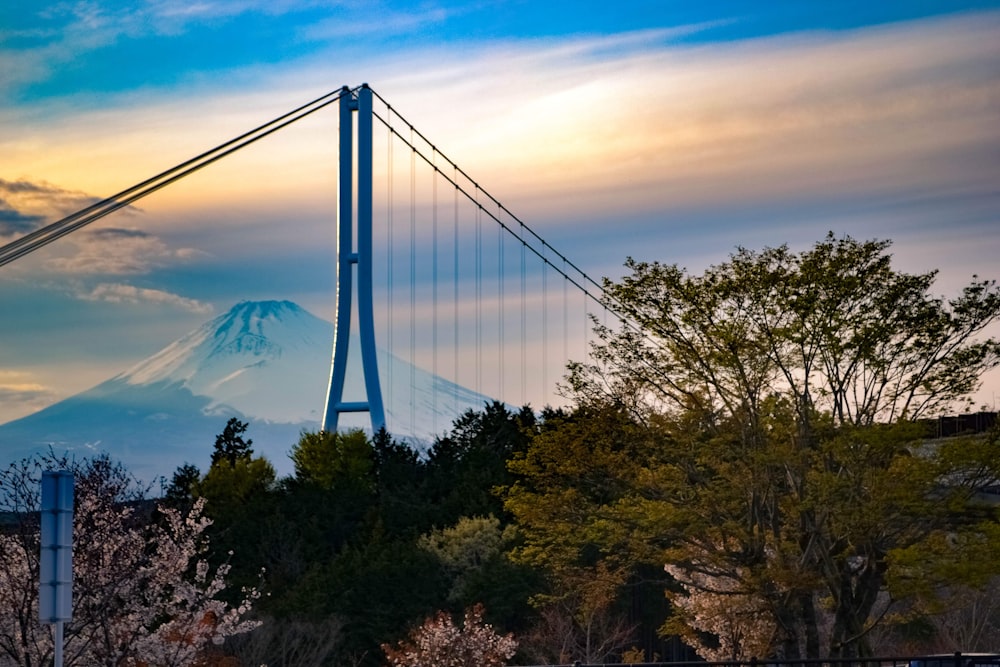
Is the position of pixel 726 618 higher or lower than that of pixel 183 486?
lower

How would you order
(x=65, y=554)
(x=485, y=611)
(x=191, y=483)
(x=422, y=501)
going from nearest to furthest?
(x=65, y=554), (x=485, y=611), (x=422, y=501), (x=191, y=483)

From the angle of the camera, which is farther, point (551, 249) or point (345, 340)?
point (551, 249)

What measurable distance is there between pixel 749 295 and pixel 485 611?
1710cm

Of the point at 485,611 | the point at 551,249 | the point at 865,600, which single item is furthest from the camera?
the point at 551,249

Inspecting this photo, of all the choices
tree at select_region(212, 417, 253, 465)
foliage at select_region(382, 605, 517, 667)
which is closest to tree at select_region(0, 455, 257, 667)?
foliage at select_region(382, 605, 517, 667)

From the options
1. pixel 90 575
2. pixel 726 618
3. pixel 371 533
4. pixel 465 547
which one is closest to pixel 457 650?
pixel 726 618

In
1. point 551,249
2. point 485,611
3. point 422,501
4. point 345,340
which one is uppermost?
point 551,249

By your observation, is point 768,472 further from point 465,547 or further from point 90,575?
point 465,547

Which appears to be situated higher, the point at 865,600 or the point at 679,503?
the point at 679,503

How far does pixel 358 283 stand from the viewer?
5428 centimetres

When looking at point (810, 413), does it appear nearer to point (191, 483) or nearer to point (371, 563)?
point (371, 563)

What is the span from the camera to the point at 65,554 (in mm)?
15633

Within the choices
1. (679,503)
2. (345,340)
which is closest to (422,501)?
(345,340)

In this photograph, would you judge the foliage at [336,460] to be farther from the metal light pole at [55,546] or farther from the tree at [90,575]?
the metal light pole at [55,546]
